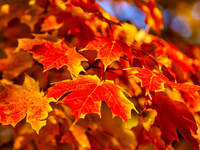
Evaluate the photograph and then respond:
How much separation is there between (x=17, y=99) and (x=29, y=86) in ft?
0.23

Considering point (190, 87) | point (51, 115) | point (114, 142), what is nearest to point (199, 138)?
point (190, 87)

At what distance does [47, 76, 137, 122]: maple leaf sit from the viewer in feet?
2.33

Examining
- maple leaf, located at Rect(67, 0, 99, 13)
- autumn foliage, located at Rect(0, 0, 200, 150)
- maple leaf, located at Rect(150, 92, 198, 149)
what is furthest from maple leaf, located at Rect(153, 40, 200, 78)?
maple leaf, located at Rect(67, 0, 99, 13)

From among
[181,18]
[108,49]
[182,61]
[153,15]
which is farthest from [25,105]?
[181,18]

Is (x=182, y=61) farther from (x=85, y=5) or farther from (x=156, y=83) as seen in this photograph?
(x=85, y=5)

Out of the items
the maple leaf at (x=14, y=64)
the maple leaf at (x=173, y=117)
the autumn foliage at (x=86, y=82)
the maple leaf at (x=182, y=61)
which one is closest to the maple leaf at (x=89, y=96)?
the autumn foliage at (x=86, y=82)

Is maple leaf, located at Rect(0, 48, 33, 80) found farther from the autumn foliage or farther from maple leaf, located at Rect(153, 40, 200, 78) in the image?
maple leaf, located at Rect(153, 40, 200, 78)

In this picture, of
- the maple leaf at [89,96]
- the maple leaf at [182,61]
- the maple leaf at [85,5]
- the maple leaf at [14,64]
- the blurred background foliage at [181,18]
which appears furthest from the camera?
the blurred background foliage at [181,18]

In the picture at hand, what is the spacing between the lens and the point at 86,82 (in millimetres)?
776

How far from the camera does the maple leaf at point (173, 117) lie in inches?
32.4

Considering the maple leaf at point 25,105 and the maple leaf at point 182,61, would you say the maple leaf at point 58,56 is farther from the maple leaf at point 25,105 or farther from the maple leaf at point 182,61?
the maple leaf at point 182,61

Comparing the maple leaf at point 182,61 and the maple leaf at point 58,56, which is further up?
the maple leaf at point 182,61

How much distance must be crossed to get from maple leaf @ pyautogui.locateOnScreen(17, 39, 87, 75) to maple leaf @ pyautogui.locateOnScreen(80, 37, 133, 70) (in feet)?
0.23

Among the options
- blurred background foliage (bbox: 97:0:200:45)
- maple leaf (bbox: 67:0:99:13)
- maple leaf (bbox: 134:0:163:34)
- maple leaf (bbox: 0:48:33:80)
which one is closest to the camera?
maple leaf (bbox: 67:0:99:13)
